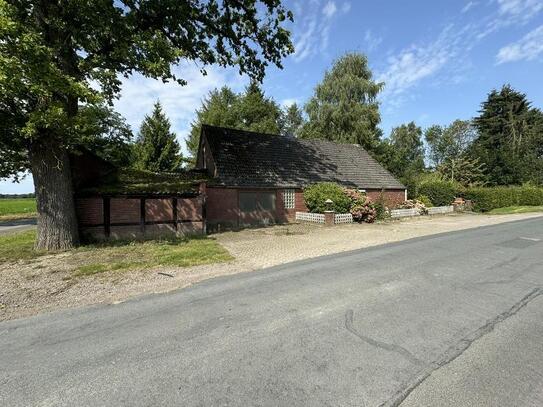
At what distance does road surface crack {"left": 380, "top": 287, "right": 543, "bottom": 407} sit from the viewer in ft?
10.5

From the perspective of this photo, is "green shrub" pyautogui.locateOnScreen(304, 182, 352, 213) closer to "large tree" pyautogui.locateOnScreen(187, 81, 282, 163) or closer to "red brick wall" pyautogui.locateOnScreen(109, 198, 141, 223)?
"red brick wall" pyautogui.locateOnScreen(109, 198, 141, 223)

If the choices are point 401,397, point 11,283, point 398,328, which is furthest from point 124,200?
point 401,397

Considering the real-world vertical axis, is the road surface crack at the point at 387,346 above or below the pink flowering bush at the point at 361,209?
below

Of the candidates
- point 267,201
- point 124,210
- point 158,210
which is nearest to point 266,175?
point 267,201

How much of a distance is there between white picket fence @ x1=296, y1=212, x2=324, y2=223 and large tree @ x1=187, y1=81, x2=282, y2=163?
21680 mm

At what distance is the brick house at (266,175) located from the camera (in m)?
19.8

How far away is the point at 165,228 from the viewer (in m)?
14.8

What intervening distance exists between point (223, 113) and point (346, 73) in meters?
15.0

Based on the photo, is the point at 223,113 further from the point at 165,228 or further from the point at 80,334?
the point at 80,334

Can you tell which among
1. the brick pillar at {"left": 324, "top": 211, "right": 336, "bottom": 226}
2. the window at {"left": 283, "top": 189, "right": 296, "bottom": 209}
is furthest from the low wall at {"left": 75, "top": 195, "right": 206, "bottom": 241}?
the window at {"left": 283, "top": 189, "right": 296, "bottom": 209}

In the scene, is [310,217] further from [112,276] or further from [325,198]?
[112,276]

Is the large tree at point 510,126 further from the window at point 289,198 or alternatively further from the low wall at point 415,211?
the window at point 289,198

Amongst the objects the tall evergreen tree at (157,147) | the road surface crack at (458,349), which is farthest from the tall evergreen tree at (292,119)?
the road surface crack at (458,349)

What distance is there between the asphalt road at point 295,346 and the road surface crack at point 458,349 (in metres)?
0.02
